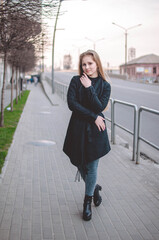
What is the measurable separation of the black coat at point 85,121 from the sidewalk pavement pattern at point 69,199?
72 centimetres

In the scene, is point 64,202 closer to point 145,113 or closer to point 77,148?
point 77,148

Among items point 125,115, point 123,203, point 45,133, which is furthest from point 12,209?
point 45,133

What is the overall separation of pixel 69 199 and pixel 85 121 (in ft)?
4.07

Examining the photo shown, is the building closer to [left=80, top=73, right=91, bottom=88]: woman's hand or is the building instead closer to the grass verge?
the grass verge

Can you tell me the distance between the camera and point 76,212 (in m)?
3.84

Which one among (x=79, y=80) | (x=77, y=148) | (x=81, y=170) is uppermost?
(x=79, y=80)

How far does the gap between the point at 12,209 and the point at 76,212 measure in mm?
759

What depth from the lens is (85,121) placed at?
3566 millimetres

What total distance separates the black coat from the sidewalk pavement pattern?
0.72 metres

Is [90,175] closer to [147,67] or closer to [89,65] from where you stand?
[89,65]

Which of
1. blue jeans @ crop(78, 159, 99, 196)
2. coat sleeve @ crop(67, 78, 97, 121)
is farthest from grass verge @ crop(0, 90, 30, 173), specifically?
coat sleeve @ crop(67, 78, 97, 121)

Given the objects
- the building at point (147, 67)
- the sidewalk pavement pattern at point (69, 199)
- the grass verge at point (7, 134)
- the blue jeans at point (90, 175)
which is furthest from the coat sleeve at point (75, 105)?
the building at point (147, 67)

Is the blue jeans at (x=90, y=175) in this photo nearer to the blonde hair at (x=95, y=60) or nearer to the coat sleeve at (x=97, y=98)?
the coat sleeve at (x=97, y=98)

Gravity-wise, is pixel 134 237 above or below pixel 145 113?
below
